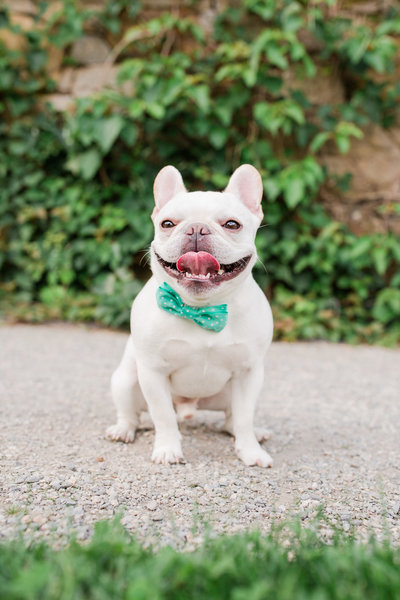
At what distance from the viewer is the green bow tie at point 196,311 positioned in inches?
95.7

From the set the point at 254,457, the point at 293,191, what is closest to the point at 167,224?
the point at 254,457

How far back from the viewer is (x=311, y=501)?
2.29 m

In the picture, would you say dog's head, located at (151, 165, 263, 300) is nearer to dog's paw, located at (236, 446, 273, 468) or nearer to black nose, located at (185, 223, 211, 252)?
black nose, located at (185, 223, 211, 252)

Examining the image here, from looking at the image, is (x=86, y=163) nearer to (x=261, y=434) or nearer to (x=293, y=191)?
(x=293, y=191)

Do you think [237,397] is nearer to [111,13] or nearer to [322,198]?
[322,198]

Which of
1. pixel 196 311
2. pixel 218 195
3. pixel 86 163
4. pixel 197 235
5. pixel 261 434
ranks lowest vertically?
pixel 261 434

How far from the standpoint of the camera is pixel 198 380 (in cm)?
261

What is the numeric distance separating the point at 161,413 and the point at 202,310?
1.60 feet

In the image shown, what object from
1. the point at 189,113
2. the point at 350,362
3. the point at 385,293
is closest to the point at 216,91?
the point at 189,113

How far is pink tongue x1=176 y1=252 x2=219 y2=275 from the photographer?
2.31 meters

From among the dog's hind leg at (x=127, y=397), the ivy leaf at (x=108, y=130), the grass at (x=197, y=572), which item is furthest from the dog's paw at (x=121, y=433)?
the ivy leaf at (x=108, y=130)

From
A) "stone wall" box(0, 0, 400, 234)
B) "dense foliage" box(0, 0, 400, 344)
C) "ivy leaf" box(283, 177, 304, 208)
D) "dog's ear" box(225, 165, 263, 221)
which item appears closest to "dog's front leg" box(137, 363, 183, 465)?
"dog's ear" box(225, 165, 263, 221)

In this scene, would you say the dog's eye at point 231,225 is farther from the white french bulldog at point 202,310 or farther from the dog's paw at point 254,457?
the dog's paw at point 254,457

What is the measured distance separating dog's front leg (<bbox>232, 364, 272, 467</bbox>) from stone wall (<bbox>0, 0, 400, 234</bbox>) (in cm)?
480
